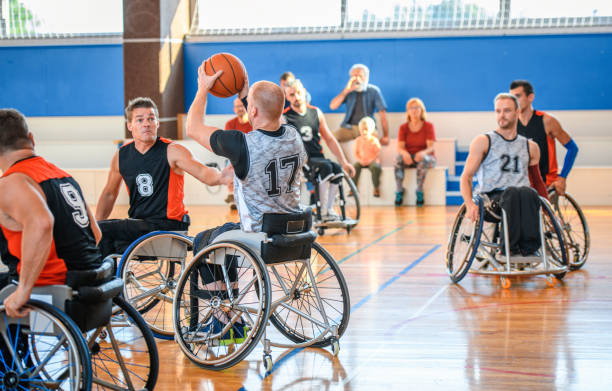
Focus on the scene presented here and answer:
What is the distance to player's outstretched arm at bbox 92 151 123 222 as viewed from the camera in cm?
365

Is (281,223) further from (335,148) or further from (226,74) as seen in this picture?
(335,148)

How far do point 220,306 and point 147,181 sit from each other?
94 centimetres

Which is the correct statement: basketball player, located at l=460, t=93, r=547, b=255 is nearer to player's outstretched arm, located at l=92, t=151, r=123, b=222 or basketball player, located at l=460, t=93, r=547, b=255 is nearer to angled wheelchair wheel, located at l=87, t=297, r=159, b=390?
player's outstretched arm, located at l=92, t=151, r=123, b=222

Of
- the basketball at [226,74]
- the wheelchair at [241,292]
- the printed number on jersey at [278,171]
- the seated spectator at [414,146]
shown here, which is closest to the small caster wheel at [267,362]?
the wheelchair at [241,292]

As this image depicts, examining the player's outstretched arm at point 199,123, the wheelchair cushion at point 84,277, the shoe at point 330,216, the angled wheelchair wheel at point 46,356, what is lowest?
the shoe at point 330,216

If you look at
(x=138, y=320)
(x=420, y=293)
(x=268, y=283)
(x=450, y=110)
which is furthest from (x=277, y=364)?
(x=450, y=110)

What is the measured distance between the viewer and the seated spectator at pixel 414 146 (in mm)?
8883

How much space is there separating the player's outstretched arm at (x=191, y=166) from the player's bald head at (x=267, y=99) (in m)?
0.52

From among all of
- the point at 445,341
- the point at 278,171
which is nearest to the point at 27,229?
the point at 278,171

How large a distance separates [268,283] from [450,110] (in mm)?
8054

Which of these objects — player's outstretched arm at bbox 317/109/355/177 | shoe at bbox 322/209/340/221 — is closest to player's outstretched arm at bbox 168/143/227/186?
player's outstretched arm at bbox 317/109/355/177

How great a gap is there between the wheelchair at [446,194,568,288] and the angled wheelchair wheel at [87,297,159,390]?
6.15ft

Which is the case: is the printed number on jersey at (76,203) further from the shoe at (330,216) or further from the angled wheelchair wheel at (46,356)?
the shoe at (330,216)

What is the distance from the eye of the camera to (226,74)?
124 inches
